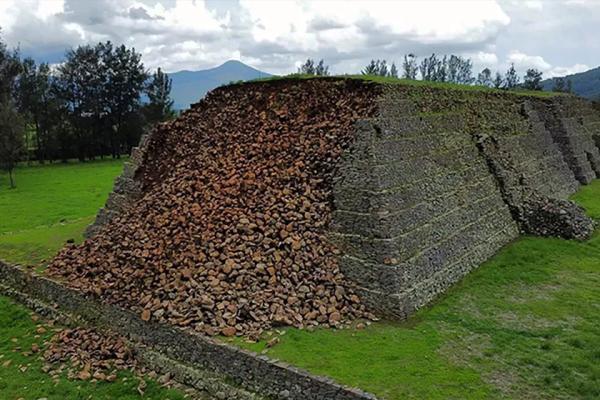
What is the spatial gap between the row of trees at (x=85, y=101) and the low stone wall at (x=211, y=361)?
47.4m

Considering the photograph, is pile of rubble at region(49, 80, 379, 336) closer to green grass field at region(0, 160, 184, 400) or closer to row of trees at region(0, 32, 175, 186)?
green grass field at region(0, 160, 184, 400)

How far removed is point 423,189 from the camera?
13.0 m

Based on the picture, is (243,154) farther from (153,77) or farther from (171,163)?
(153,77)

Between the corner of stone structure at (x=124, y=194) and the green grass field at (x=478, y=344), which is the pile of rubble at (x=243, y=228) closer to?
the corner of stone structure at (x=124, y=194)

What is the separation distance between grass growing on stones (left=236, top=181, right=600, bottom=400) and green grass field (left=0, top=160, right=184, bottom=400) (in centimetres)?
294

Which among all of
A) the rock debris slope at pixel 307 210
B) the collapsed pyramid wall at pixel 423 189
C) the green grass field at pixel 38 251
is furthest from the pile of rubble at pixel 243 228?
the green grass field at pixel 38 251

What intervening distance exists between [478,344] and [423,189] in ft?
14.0

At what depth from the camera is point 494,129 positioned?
19.5 meters

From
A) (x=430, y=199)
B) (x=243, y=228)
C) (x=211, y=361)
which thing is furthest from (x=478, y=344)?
(x=243, y=228)

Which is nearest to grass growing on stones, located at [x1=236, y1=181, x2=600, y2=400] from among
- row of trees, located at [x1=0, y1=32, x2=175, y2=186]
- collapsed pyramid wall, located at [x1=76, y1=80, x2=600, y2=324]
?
collapsed pyramid wall, located at [x1=76, y1=80, x2=600, y2=324]

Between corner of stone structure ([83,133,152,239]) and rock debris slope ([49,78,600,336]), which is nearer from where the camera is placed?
rock debris slope ([49,78,600,336])

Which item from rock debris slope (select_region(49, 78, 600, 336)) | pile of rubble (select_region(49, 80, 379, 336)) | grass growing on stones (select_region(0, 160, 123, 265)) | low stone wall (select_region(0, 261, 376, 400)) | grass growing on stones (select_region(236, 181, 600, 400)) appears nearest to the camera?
grass growing on stones (select_region(236, 181, 600, 400))

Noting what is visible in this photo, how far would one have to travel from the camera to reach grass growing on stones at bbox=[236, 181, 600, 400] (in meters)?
8.41

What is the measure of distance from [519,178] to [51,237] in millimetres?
15764
